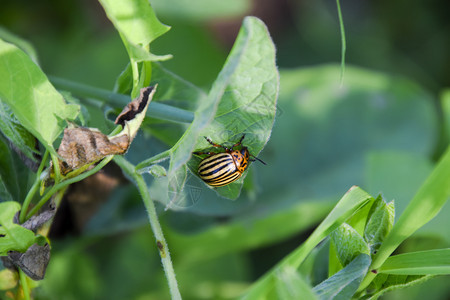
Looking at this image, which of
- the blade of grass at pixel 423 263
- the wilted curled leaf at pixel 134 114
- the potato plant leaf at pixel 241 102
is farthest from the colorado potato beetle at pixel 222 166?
the blade of grass at pixel 423 263

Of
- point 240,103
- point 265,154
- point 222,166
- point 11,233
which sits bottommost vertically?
point 265,154

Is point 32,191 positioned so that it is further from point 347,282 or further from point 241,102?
point 347,282

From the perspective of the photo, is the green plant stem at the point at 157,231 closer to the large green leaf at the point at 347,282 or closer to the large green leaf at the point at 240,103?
the large green leaf at the point at 240,103

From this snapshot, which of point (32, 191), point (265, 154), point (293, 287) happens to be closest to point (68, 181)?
point (32, 191)

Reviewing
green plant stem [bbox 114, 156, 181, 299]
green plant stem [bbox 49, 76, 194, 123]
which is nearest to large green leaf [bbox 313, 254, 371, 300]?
green plant stem [bbox 114, 156, 181, 299]

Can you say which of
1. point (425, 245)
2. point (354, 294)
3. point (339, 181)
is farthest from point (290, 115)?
point (354, 294)
